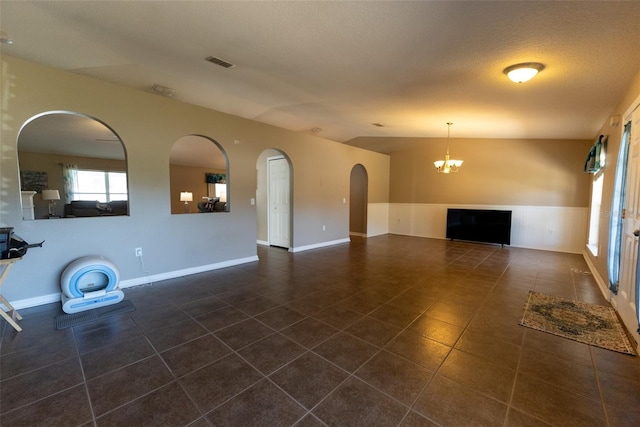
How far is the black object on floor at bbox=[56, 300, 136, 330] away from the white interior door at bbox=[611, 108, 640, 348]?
4.87 meters

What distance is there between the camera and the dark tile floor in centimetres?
162

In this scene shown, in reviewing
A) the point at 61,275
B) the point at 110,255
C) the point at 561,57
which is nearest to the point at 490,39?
the point at 561,57

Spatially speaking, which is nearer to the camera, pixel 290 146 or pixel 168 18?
pixel 168 18

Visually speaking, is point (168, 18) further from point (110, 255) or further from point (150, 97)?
point (110, 255)

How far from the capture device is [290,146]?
5691 millimetres

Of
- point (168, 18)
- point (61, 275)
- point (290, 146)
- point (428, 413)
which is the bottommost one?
point (428, 413)

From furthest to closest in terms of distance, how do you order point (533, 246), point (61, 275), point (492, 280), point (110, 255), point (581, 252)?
point (533, 246), point (581, 252), point (492, 280), point (110, 255), point (61, 275)

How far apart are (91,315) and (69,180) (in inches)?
307

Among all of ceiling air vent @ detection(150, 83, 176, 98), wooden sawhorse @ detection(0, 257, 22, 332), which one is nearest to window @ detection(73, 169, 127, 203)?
ceiling air vent @ detection(150, 83, 176, 98)

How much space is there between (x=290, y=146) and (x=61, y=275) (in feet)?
13.2

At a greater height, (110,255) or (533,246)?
(110,255)

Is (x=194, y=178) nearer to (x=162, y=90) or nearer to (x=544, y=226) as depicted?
(x=162, y=90)

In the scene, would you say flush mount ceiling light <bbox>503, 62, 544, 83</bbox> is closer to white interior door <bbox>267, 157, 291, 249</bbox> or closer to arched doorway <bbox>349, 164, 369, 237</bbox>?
white interior door <bbox>267, 157, 291, 249</bbox>

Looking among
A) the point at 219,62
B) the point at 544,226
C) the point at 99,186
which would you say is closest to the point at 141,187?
the point at 219,62
